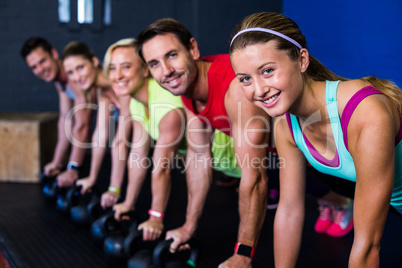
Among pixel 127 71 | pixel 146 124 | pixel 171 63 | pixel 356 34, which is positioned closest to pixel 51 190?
pixel 146 124

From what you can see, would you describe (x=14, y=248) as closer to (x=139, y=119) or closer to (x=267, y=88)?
(x=139, y=119)

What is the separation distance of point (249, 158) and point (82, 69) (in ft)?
4.36

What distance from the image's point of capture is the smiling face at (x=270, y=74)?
1.00 m

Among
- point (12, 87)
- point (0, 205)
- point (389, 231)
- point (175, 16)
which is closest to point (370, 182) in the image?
point (389, 231)

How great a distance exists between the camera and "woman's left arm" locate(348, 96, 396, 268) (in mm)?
923

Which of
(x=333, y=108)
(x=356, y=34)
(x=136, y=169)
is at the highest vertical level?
(x=356, y=34)

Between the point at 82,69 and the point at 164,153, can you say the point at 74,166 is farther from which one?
the point at 164,153

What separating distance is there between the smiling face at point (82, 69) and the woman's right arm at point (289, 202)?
1470mm

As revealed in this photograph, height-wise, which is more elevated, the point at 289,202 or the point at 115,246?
the point at 289,202

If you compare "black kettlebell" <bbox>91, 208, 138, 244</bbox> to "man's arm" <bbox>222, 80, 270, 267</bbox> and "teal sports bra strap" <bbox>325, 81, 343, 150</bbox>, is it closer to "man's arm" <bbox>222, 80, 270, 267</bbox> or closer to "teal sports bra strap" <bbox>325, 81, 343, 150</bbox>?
"man's arm" <bbox>222, 80, 270, 267</bbox>

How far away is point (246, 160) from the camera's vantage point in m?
1.44

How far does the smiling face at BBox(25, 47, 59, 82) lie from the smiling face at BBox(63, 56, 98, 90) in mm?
326

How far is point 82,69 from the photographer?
2424mm

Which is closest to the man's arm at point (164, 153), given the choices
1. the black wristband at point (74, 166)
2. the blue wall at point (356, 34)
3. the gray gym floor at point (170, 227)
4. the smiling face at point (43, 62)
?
the gray gym floor at point (170, 227)
